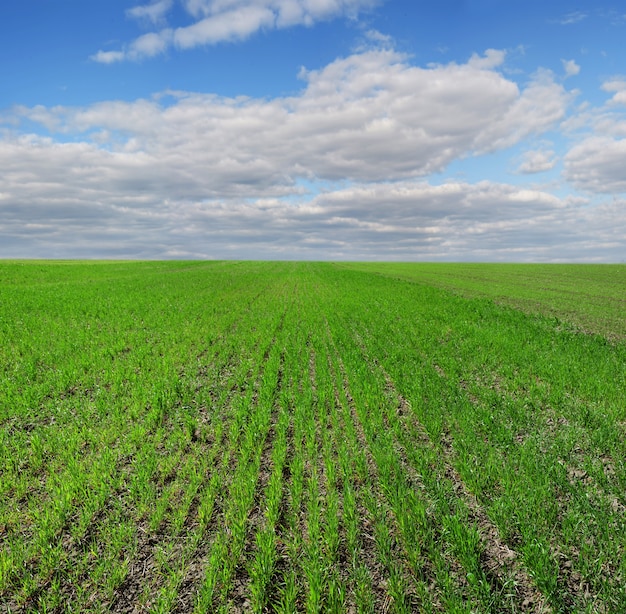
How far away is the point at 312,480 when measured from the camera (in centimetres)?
644

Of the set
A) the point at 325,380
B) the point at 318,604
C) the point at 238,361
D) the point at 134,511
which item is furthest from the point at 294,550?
the point at 238,361

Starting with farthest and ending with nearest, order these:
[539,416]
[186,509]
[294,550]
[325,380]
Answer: [325,380], [539,416], [186,509], [294,550]

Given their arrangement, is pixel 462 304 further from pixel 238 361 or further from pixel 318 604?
pixel 318 604

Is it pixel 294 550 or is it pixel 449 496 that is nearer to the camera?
pixel 294 550

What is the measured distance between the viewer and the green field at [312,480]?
4.51 meters

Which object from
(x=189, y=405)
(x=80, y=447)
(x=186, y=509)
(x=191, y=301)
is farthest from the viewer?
(x=191, y=301)

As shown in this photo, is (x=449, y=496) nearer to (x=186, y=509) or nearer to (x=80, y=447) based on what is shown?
(x=186, y=509)

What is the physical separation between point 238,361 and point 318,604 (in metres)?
10.6

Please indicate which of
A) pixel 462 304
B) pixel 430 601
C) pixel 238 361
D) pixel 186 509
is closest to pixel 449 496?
pixel 430 601

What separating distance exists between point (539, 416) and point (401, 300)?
21661 millimetres

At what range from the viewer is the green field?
4508 millimetres

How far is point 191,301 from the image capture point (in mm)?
28938

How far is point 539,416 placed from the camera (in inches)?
368

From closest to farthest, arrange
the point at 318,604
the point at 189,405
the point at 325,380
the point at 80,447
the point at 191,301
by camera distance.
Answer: the point at 318,604, the point at 80,447, the point at 189,405, the point at 325,380, the point at 191,301
